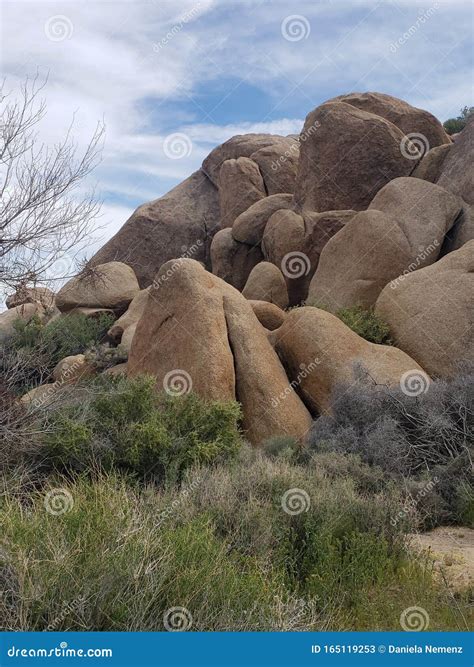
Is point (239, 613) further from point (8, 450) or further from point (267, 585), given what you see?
point (8, 450)

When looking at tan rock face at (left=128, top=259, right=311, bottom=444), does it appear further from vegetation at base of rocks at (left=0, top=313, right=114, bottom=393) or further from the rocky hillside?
vegetation at base of rocks at (left=0, top=313, right=114, bottom=393)

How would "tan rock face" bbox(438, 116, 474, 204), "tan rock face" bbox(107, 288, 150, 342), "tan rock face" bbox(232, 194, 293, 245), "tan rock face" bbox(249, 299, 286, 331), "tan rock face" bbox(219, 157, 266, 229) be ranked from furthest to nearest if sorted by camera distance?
"tan rock face" bbox(219, 157, 266, 229), "tan rock face" bbox(232, 194, 293, 245), "tan rock face" bbox(107, 288, 150, 342), "tan rock face" bbox(438, 116, 474, 204), "tan rock face" bbox(249, 299, 286, 331)

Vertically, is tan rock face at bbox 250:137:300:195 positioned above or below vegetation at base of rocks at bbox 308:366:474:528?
above

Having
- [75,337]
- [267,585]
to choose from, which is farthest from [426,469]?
[75,337]

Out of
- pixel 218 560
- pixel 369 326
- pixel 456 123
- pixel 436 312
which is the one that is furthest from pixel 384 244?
pixel 456 123

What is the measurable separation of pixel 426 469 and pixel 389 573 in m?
3.71

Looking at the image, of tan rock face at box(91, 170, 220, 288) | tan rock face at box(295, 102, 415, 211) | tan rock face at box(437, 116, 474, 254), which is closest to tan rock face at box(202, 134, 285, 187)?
tan rock face at box(91, 170, 220, 288)

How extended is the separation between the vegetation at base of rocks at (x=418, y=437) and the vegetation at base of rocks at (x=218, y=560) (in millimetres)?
1184

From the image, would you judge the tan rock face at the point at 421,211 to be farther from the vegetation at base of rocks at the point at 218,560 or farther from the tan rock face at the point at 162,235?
the vegetation at base of rocks at the point at 218,560

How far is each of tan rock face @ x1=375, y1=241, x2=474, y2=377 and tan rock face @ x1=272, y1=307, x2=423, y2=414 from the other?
1.94ft

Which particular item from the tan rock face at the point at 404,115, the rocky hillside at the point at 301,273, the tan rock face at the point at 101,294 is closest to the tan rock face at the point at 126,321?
the rocky hillside at the point at 301,273

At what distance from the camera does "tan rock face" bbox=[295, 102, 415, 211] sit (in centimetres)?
2122

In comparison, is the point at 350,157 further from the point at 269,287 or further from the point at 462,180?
the point at 269,287

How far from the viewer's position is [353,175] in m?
21.4
